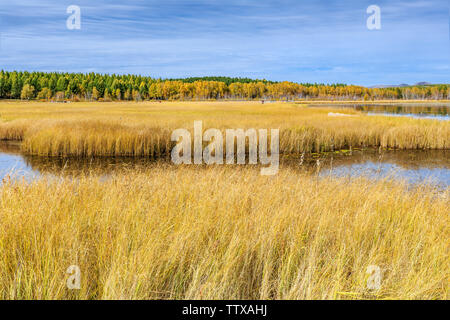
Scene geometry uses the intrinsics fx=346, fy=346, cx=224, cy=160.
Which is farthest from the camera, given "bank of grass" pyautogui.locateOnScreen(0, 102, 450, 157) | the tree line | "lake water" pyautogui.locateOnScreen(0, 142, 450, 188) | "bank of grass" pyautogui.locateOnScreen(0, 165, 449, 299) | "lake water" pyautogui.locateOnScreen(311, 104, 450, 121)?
the tree line

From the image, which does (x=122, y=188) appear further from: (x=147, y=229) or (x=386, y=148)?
(x=386, y=148)

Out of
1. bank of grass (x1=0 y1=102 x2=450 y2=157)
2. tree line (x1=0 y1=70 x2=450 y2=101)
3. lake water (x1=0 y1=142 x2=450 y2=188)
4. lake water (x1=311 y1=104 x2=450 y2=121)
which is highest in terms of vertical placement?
tree line (x1=0 y1=70 x2=450 y2=101)

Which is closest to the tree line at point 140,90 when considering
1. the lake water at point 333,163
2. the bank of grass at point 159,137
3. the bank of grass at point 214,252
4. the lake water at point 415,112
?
the lake water at point 415,112

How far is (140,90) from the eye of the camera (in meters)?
138

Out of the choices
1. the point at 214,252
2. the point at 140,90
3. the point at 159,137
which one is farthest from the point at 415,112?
the point at 140,90

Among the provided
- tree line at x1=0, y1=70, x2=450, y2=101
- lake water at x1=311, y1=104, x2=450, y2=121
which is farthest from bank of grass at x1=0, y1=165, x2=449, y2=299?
tree line at x1=0, y1=70, x2=450, y2=101

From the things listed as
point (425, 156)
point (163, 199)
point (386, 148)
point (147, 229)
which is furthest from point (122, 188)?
point (386, 148)

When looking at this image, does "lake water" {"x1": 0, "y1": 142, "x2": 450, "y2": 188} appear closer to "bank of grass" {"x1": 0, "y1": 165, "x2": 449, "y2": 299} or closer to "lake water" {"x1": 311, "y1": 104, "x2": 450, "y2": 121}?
"bank of grass" {"x1": 0, "y1": 165, "x2": 449, "y2": 299}

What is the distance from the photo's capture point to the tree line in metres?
111

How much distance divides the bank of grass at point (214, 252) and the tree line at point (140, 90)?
11588 centimetres

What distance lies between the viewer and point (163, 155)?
17.8 m

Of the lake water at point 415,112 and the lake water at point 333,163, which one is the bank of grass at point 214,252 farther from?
the lake water at point 415,112

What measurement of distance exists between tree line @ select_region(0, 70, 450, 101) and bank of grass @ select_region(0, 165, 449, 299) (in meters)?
116

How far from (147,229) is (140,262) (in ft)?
3.57
